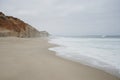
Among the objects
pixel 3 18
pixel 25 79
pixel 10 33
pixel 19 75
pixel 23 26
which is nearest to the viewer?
pixel 25 79

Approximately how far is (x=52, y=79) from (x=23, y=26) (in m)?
52.8

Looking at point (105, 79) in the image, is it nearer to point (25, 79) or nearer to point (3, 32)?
point (25, 79)

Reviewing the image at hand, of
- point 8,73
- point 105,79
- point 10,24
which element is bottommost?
point 105,79

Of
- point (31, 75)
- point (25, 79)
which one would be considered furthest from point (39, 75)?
point (25, 79)

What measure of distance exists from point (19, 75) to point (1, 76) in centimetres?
51

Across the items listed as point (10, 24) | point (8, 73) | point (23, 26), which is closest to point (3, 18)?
point (10, 24)

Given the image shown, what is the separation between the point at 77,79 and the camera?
3451 mm

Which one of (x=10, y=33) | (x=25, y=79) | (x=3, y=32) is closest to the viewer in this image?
(x=25, y=79)

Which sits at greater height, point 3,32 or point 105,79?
point 3,32

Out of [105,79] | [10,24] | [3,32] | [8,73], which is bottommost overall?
[105,79]

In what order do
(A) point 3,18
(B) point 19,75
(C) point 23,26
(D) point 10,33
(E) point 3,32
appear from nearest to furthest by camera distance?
(B) point 19,75, (E) point 3,32, (D) point 10,33, (A) point 3,18, (C) point 23,26

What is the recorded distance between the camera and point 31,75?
3617 mm

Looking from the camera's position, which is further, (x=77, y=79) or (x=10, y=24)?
(x=10, y=24)

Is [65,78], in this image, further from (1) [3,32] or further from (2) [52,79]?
(1) [3,32]
